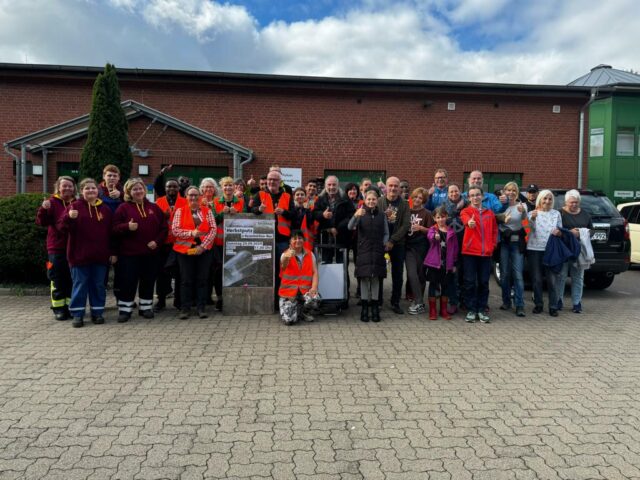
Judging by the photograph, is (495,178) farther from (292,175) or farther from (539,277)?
(539,277)

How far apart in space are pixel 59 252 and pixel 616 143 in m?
20.7

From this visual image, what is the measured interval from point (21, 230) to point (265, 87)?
10453mm

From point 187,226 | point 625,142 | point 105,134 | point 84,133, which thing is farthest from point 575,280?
point 625,142

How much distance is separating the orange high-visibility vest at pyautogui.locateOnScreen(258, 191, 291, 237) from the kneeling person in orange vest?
1.20ft

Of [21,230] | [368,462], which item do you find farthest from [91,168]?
[368,462]

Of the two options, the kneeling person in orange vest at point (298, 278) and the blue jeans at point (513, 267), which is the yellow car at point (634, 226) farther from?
the kneeling person in orange vest at point (298, 278)

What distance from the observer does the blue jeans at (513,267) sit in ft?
23.5

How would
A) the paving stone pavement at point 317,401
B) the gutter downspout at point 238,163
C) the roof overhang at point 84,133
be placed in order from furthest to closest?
the gutter downspout at point 238,163 < the roof overhang at point 84,133 < the paving stone pavement at point 317,401

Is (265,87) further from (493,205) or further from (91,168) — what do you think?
(493,205)

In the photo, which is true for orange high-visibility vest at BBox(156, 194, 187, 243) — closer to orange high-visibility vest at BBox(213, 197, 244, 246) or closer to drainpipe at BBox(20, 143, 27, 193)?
orange high-visibility vest at BBox(213, 197, 244, 246)

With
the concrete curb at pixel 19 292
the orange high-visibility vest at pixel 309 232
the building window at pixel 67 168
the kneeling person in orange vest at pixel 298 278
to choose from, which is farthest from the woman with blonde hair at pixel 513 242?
the building window at pixel 67 168

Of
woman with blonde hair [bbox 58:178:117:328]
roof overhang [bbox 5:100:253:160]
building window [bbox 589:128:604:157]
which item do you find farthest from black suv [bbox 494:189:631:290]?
building window [bbox 589:128:604:157]

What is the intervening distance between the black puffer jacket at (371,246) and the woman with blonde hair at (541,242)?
2473 mm

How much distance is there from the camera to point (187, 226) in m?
6.70
